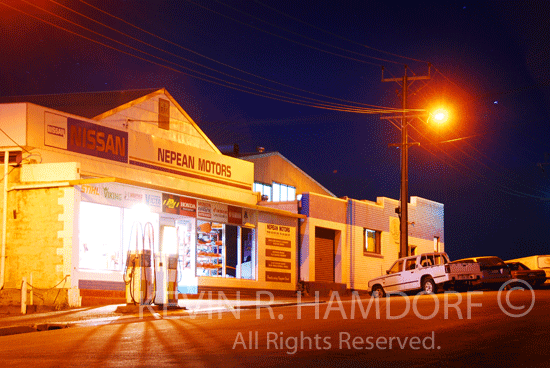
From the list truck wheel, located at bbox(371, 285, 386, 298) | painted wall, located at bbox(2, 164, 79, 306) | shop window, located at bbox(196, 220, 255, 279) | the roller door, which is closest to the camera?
painted wall, located at bbox(2, 164, 79, 306)

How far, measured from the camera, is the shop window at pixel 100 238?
21750 millimetres

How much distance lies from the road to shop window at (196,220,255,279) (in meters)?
11.4

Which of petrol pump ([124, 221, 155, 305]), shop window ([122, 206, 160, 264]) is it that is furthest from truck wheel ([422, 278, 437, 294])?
petrol pump ([124, 221, 155, 305])

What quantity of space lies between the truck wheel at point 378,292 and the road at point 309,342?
14052mm

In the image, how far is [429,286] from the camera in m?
27.2

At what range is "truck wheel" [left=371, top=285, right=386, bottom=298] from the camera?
29791mm

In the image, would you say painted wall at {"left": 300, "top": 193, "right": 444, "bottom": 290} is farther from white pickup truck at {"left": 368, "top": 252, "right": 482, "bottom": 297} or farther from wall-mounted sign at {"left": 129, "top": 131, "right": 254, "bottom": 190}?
white pickup truck at {"left": 368, "top": 252, "right": 482, "bottom": 297}

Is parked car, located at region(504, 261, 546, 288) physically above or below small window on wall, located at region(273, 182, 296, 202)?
below

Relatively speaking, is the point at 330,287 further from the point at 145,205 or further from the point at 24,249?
the point at 24,249

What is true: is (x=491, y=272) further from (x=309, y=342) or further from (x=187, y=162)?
(x=309, y=342)

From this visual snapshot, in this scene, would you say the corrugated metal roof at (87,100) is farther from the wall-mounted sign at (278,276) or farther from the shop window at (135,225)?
the wall-mounted sign at (278,276)

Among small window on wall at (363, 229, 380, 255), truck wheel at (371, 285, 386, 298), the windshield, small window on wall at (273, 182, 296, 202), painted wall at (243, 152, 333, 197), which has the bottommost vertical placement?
truck wheel at (371, 285, 386, 298)

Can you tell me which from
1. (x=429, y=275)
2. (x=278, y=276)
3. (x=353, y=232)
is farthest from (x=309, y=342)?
(x=353, y=232)

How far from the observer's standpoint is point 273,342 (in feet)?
35.0
